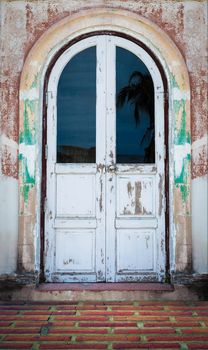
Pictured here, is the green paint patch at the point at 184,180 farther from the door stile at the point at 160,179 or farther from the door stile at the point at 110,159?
the door stile at the point at 110,159

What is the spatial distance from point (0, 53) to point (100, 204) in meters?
1.91

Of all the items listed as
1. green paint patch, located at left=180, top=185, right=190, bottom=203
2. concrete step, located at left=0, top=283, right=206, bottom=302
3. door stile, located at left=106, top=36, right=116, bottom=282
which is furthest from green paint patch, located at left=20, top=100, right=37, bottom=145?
green paint patch, located at left=180, top=185, right=190, bottom=203

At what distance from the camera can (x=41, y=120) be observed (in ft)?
14.6

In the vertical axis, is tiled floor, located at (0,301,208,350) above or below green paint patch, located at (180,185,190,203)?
below

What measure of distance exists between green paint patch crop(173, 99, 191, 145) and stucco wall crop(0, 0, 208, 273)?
0.30 feet

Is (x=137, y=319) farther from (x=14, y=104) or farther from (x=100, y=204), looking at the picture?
(x=14, y=104)

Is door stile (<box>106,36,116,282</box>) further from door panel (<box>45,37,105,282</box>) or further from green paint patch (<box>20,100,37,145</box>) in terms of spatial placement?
green paint patch (<box>20,100,37,145</box>)

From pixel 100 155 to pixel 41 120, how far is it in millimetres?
728

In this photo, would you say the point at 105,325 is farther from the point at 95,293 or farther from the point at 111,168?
the point at 111,168

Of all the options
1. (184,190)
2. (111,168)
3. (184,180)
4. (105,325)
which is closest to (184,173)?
(184,180)

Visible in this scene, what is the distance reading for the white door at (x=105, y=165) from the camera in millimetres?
4414

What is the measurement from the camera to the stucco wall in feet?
14.1

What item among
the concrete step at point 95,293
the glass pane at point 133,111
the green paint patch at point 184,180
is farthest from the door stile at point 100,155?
the green paint patch at point 184,180

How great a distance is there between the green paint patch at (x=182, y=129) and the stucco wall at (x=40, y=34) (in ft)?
0.30
